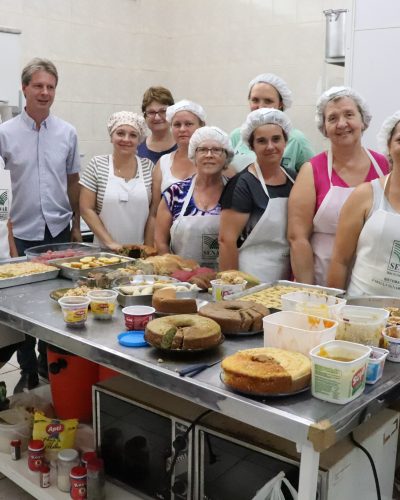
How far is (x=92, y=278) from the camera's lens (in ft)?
6.89

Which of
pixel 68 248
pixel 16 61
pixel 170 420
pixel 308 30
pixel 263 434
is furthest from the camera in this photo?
pixel 308 30

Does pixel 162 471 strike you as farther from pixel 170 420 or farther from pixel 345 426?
pixel 345 426

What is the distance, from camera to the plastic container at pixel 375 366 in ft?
4.46

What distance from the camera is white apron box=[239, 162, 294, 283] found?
2.36 m

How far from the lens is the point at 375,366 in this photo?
1.36 metres

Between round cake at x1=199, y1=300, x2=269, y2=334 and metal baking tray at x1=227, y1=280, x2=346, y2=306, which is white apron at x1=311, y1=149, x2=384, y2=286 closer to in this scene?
metal baking tray at x1=227, y1=280, x2=346, y2=306

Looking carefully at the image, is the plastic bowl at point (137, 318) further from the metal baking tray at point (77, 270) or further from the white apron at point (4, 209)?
the white apron at point (4, 209)

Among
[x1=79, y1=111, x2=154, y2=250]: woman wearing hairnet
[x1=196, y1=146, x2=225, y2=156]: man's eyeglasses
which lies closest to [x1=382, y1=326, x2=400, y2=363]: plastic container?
[x1=196, y1=146, x2=225, y2=156]: man's eyeglasses

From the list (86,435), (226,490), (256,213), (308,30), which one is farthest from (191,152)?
(308,30)

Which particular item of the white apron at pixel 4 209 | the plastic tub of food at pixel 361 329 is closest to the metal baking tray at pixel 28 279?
the white apron at pixel 4 209

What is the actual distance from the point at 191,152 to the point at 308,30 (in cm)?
215

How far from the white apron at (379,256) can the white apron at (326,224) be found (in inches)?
10.1

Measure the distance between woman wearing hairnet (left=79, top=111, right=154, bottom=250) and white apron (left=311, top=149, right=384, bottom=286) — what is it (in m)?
0.94

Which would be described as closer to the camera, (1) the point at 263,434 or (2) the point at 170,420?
(1) the point at 263,434
